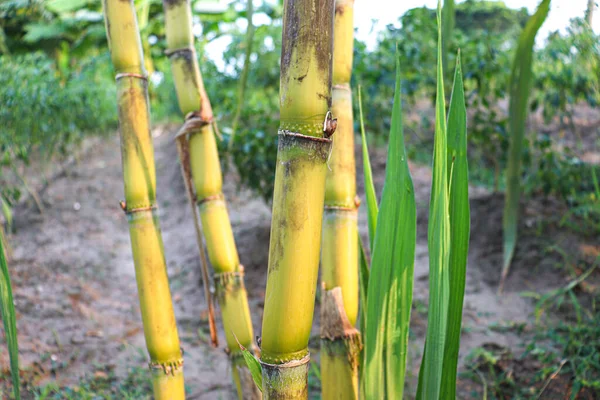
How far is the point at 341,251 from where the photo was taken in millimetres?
1006

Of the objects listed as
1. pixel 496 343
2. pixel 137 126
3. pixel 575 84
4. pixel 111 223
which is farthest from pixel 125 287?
pixel 575 84

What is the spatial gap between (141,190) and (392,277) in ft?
1.62

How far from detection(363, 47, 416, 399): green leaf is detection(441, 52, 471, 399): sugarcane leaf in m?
0.06

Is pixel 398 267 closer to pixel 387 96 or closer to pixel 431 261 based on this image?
pixel 431 261

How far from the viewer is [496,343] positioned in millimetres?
1958

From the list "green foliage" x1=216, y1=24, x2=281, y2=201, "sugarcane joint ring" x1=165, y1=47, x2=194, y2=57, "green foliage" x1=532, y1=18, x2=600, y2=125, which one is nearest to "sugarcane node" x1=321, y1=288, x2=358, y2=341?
"sugarcane joint ring" x1=165, y1=47, x2=194, y2=57

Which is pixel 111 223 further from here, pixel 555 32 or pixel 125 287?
pixel 555 32

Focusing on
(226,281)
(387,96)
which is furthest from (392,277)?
(387,96)

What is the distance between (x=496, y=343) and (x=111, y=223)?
8.52ft

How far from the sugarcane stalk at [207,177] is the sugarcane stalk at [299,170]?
417mm

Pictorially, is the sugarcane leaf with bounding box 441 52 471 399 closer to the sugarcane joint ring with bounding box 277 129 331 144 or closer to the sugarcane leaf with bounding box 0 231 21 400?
the sugarcane joint ring with bounding box 277 129 331 144

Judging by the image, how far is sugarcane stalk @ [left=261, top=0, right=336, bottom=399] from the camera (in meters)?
0.69

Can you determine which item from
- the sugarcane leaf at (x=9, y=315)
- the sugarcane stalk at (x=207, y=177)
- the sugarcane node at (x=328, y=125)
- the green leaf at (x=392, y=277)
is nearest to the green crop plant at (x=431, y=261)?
the green leaf at (x=392, y=277)

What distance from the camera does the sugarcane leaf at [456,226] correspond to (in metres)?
0.81
